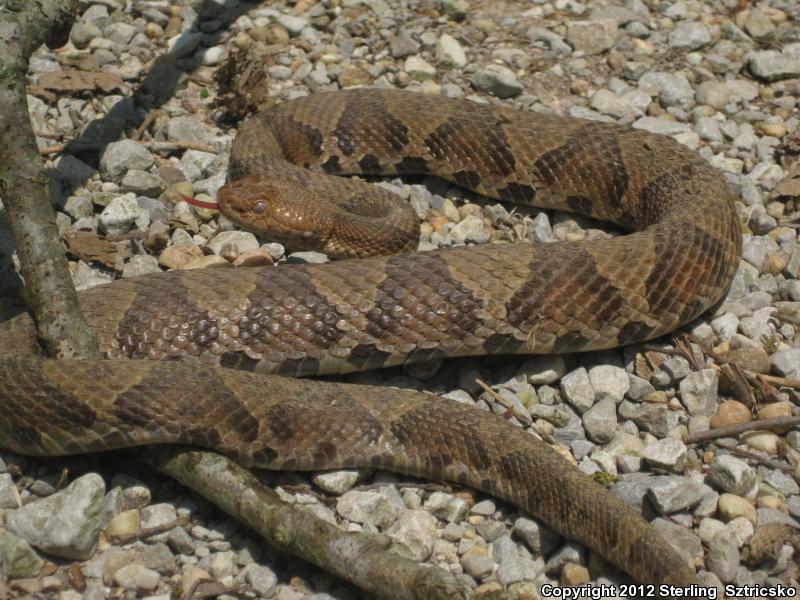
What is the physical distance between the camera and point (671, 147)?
22.7 feet

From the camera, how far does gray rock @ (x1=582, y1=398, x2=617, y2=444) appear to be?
5.27 metres

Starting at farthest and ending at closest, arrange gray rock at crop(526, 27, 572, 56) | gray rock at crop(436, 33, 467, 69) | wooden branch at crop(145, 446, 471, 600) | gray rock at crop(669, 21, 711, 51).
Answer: gray rock at crop(669, 21, 711, 51) → gray rock at crop(526, 27, 572, 56) → gray rock at crop(436, 33, 467, 69) → wooden branch at crop(145, 446, 471, 600)

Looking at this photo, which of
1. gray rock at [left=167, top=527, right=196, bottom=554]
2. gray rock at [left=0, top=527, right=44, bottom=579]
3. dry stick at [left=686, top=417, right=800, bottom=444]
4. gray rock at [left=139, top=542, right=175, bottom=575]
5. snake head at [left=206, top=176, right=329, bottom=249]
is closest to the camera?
gray rock at [left=0, top=527, right=44, bottom=579]

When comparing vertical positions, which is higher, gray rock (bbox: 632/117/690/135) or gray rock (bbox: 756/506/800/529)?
gray rock (bbox: 632/117/690/135)

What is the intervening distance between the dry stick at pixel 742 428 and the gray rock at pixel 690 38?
4.45m

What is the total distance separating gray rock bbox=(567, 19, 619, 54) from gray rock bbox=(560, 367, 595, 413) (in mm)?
3857

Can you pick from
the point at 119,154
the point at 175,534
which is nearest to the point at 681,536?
the point at 175,534

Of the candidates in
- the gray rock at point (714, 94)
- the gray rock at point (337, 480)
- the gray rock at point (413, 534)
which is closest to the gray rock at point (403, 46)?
the gray rock at point (714, 94)

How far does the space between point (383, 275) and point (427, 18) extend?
12.8 feet

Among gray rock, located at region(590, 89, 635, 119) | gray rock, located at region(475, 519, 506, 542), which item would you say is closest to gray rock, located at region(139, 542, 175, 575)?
gray rock, located at region(475, 519, 506, 542)

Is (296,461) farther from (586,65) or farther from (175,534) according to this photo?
(586,65)

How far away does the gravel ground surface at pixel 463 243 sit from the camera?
4457 millimetres

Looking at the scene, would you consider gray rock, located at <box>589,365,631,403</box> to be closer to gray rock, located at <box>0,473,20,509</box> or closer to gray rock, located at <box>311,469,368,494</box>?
gray rock, located at <box>311,469,368,494</box>

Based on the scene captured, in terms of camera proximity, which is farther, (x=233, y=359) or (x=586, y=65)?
(x=586, y=65)
